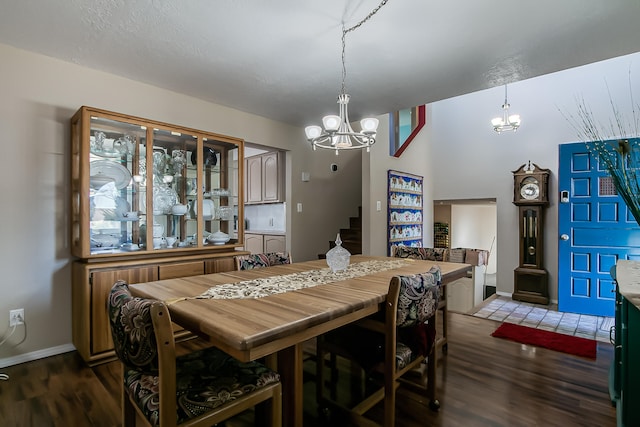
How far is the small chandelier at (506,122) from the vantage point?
4344mm

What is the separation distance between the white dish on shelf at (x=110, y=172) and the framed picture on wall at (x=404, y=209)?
3.14m

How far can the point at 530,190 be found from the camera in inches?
175

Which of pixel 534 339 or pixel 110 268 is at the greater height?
pixel 110 268

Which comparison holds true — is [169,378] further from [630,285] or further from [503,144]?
[503,144]

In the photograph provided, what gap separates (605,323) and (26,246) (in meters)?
5.49

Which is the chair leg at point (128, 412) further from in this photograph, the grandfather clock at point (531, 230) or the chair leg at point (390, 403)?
the grandfather clock at point (531, 230)

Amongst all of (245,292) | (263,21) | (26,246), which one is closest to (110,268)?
(26,246)

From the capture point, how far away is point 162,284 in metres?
1.73

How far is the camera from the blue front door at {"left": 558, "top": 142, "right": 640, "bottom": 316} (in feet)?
11.9

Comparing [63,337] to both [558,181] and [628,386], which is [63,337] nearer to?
[628,386]

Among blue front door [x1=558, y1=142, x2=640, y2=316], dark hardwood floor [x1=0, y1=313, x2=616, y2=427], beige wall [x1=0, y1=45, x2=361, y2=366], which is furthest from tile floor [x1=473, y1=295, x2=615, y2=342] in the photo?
beige wall [x1=0, y1=45, x2=361, y2=366]

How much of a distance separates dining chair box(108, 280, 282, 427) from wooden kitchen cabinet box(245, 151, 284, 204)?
312cm

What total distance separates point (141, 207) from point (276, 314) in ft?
6.90

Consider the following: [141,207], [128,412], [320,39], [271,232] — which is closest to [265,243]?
[271,232]
